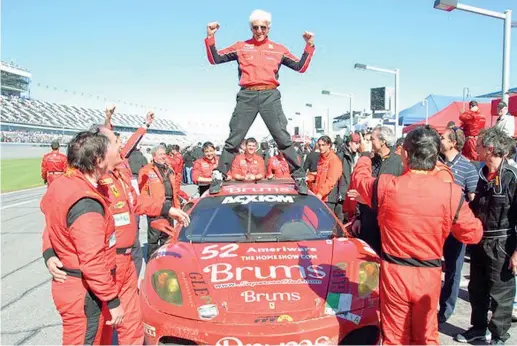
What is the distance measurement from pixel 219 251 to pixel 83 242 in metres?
1.42

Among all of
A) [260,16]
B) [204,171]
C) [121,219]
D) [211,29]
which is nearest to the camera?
[121,219]

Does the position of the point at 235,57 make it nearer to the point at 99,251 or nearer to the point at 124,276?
the point at 124,276

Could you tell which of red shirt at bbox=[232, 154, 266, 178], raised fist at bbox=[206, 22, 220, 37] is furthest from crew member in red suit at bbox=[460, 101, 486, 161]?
raised fist at bbox=[206, 22, 220, 37]

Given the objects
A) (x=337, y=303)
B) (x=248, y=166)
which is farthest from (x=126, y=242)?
(x=248, y=166)

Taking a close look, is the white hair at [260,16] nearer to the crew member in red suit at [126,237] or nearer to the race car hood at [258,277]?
the crew member in red suit at [126,237]

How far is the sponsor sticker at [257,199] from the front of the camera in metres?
4.20

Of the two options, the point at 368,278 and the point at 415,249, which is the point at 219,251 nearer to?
the point at 368,278

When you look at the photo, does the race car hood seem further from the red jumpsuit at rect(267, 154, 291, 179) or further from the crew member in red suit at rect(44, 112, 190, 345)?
the red jumpsuit at rect(267, 154, 291, 179)

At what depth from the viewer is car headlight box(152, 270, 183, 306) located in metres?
2.99

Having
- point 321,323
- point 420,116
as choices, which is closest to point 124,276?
point 321,323

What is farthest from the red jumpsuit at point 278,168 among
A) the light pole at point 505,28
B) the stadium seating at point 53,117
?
the stadium seating at point 53,117

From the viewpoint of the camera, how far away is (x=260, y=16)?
4.59 m

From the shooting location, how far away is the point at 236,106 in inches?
193

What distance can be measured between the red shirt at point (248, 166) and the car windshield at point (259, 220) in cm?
363
